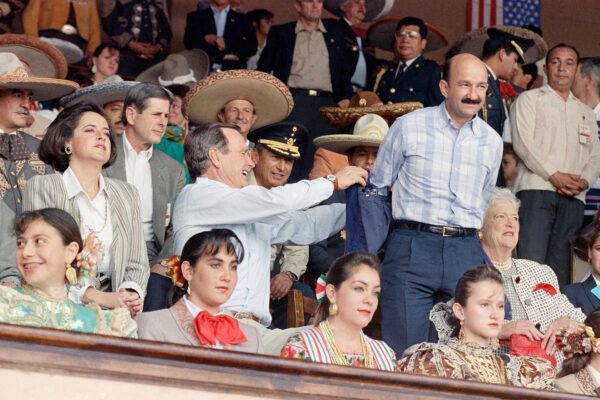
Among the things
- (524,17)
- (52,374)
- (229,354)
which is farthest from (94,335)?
(524,17)

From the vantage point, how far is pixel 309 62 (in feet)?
23.8

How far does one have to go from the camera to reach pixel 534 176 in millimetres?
6324

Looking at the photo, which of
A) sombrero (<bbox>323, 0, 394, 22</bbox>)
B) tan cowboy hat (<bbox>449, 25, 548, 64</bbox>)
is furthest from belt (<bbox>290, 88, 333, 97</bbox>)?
sombrero (<bbox>323, 0, 394, 22</bbox>)

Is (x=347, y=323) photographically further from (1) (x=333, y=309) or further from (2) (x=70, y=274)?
(2) (x=70, y=274)

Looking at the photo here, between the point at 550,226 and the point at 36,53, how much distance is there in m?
2.99

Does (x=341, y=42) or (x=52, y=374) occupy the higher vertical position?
(x=341, y=42)

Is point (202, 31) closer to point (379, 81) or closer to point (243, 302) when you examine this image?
point (379, 81)

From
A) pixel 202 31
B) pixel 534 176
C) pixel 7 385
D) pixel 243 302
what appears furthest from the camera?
pixel 202 31

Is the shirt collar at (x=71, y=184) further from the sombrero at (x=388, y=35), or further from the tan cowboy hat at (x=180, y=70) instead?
the sombrero at (x=388, y=35)

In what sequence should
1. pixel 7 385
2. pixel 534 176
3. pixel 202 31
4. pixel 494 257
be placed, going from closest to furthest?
pixel 7 385 < pixel 494 257 < pixel 534 176 < pixel 202 31

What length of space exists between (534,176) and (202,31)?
274 cm

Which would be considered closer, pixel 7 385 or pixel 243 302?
pixel 7 385

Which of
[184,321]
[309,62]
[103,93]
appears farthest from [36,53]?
[184,321]

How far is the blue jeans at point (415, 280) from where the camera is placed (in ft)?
14.4
